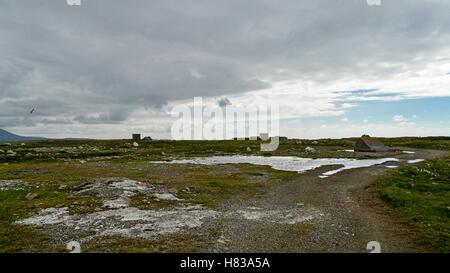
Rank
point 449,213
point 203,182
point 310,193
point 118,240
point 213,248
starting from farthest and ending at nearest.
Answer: point 203,182 → point 310,193 → point 449,213 → point 118,240 → point 213,248

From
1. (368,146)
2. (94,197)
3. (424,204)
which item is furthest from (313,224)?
(368,146)

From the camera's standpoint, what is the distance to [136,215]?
22.4 m

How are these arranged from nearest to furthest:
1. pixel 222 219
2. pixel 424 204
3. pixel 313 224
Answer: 1. pixel 313 224
2. pixel 222 219
3. pixel 424 204

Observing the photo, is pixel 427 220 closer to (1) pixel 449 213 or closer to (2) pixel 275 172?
(1) pixel 449 213

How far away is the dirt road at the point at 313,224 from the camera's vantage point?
1611 cm

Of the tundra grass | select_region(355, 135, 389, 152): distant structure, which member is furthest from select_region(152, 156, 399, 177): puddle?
select_region(355, 135, 389, 152): distant structure

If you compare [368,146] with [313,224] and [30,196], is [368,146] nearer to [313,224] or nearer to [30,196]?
[313,224]

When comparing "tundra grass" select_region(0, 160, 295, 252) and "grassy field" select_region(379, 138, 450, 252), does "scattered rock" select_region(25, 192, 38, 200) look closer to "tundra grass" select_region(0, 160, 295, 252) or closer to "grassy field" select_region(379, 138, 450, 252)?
"tundra grass" select_region(0, 160, 295, 252)

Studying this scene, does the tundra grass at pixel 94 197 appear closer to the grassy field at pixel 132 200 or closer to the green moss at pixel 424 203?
the grassy field at pixel 132 200

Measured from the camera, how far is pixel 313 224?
1981 centimetres
